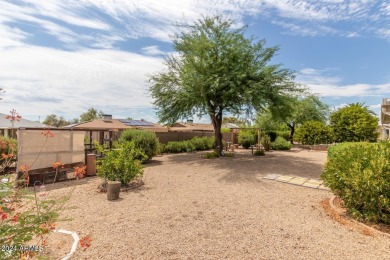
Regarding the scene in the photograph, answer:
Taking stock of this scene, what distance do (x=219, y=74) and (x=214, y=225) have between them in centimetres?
915

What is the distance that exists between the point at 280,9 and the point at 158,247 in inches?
425

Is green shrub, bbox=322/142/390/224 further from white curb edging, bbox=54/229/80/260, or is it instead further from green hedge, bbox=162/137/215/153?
green hedge, bbox=162/137/215/153

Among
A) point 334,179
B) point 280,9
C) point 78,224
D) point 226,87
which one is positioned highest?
point 280,9

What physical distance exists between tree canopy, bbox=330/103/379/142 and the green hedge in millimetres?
11276

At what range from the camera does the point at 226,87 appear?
12.7 meters

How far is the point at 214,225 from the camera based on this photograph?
4539 millimetres

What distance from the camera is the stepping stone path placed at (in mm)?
7695

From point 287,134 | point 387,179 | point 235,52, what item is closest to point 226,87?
point 235,52

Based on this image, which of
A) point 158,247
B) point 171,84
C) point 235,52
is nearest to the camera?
point 158,247

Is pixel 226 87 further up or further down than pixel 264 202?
further up

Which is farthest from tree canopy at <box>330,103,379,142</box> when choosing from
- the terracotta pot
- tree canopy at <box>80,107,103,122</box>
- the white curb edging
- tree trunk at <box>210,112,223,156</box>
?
tree canopy at <box>80,107,103,122</box>

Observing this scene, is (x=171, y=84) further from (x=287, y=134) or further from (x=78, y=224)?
(x=287, y=134)

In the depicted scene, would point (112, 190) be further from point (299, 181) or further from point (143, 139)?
point (299, 181)

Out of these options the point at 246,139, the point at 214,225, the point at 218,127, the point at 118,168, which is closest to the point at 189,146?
the point at 218,127
